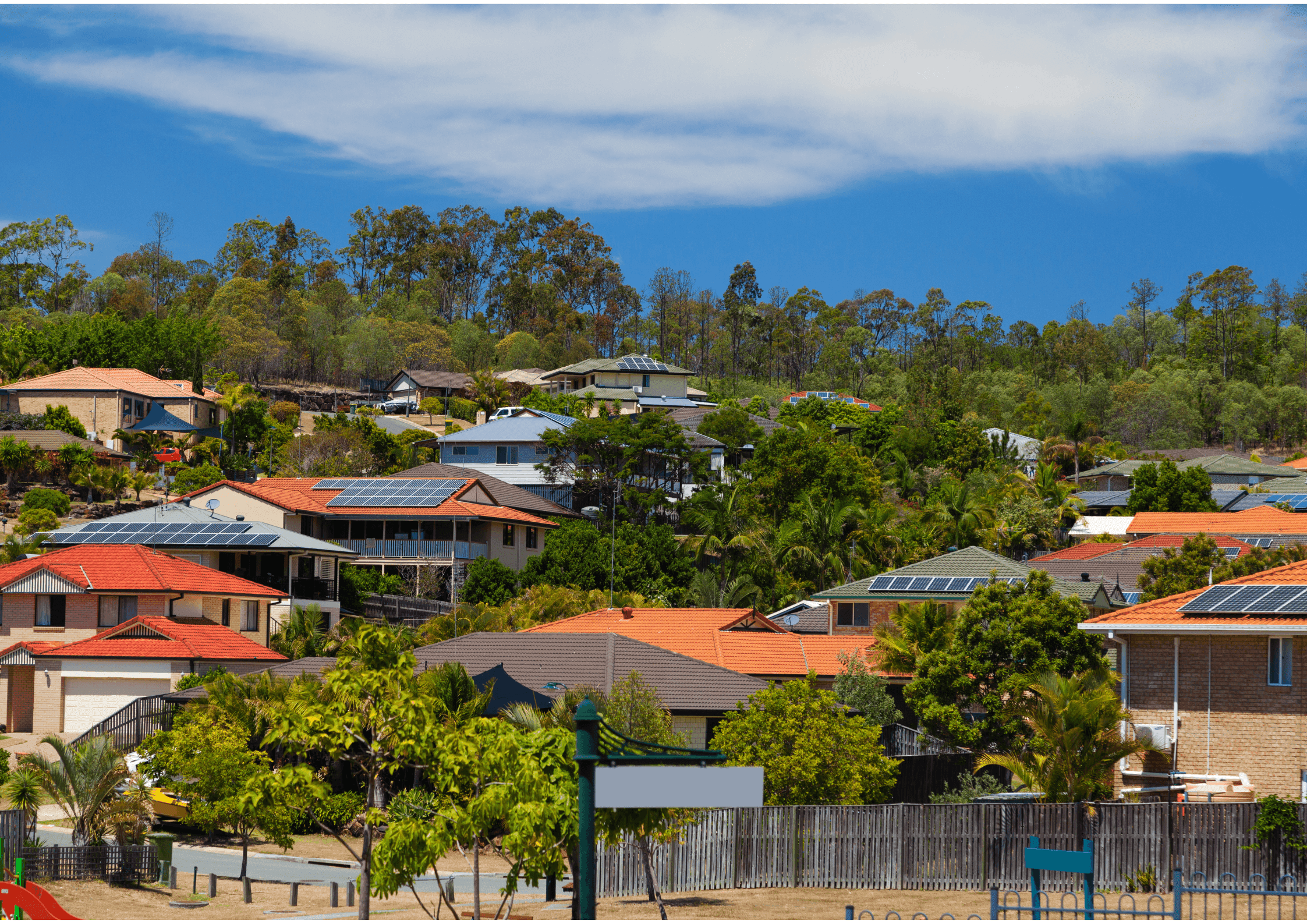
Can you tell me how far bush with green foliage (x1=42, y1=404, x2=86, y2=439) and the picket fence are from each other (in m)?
67.9

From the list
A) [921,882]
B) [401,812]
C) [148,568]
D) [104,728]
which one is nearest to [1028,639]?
[921,882]

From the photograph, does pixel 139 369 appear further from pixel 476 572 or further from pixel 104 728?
pixel 104 728

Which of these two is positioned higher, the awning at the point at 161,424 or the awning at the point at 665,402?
the awning at the point at 665,402

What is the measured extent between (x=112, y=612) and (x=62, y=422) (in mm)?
42128

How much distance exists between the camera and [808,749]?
28.5m

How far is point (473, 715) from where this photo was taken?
99.1 ft

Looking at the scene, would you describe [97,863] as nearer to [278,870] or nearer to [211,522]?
[278,870]

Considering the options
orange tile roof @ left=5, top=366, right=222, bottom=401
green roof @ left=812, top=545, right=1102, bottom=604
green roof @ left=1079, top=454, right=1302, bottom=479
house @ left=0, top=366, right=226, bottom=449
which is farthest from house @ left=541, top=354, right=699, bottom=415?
green roof @ left=812, top=545, right=1102, bottom=604

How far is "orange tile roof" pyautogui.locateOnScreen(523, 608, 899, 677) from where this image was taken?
42719mm

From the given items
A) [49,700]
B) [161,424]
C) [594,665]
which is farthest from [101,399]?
[594,665]

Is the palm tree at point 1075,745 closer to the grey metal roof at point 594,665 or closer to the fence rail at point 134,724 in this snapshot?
the grey metal roof at point 594,665

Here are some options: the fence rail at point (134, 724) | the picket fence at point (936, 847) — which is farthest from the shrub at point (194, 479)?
the picket fence at point (936, 847)

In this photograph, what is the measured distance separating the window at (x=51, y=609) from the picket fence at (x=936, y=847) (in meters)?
28.7

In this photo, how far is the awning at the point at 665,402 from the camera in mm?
108938
